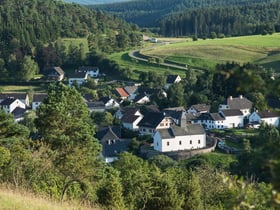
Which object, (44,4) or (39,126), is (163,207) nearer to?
(39,126)

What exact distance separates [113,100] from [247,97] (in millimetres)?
10668

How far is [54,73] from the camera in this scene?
5462 cm

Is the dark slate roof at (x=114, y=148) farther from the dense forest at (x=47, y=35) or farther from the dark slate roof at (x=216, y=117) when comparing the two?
the dense forest at (x=47, y=35)

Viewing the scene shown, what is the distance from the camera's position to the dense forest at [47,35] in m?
55.1

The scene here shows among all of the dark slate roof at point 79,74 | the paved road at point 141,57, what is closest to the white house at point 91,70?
the dark slate roof at point 79,74

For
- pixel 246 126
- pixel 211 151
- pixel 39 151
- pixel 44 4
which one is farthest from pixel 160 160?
pixel 44 4

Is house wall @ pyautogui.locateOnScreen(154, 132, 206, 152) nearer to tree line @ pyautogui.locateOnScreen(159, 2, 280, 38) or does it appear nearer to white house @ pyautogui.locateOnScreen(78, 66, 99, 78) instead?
white house @ pyautogui.locateOnScreen(78, 66, 99, 78)

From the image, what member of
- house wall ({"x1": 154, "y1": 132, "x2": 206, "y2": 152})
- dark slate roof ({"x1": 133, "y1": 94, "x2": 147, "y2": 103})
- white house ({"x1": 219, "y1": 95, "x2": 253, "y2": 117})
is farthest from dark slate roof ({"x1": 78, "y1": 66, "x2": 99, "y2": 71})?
house wall ({"x1": 154, "y1": 132, "x2": 206, "y2": 152})

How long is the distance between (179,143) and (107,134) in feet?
13.9

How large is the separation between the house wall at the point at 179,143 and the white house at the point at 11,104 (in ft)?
52.4

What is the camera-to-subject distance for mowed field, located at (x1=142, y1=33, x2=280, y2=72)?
56.1 metres

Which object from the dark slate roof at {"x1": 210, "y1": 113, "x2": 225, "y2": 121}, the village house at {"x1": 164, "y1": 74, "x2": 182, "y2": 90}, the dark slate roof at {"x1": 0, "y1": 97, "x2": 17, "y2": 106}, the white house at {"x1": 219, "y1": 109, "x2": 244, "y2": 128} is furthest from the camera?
the village house at {"x1": 164, "y1": 74, "x2": 182, "y2": 90}

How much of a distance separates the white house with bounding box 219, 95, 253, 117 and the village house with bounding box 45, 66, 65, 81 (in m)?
21.5

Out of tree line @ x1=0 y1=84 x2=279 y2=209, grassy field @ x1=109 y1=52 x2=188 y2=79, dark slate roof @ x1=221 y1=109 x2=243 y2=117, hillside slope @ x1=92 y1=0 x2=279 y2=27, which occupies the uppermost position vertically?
tree line @ x1=0 y1=84 x2=279 y2=209
